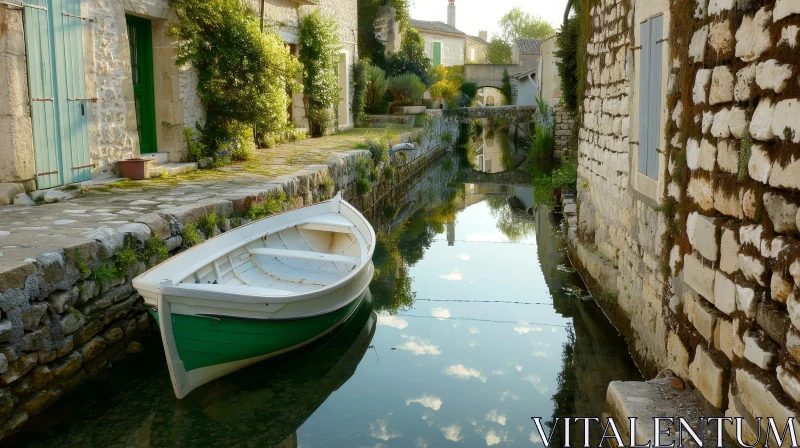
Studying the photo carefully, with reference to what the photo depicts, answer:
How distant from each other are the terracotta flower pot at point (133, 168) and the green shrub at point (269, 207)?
1688mm

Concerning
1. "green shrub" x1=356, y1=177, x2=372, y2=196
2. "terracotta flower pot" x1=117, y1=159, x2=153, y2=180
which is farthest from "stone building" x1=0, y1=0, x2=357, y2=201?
"green shrub" x1=356, y1=177, x2=372, y2=196

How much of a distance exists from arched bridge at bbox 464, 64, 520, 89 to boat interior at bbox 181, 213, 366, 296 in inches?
1254

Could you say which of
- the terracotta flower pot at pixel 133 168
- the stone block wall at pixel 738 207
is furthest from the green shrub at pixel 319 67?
the stone block wall at pixel 738 207

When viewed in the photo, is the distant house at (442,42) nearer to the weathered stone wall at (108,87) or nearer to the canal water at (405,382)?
the weathered stone wall at (108,87)

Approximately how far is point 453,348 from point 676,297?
254 cm

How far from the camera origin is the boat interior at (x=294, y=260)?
5.79 m

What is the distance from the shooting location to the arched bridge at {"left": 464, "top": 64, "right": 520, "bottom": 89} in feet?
125

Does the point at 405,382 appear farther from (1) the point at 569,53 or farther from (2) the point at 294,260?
(1) the point at 569,53

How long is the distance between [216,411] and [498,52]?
167 feet

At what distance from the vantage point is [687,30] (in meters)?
3.60

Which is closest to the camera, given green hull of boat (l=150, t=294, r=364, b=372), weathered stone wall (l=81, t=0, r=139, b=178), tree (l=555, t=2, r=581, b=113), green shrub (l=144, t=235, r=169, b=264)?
green hull of boat (l=150, t=294, r=364, b=372)

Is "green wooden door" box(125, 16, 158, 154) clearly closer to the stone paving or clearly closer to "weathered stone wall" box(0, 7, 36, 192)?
the stone paving

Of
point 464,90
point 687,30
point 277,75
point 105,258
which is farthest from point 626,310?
point 464,90

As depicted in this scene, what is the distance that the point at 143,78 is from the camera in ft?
31.0
